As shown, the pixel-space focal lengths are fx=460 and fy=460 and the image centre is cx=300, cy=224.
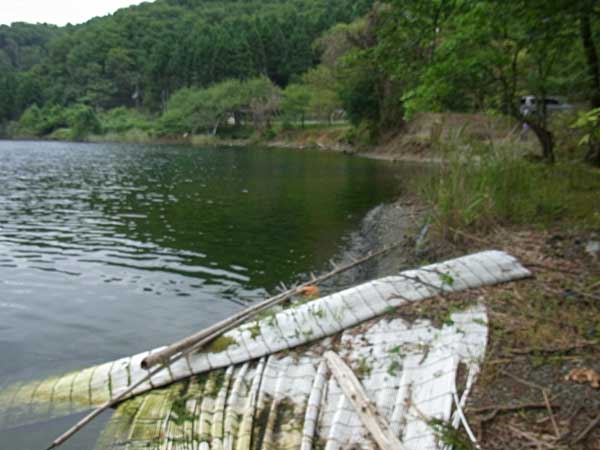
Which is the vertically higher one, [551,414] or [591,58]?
[591,58]

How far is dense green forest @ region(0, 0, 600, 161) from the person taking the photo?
8.30 metres

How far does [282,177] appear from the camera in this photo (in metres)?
22.7

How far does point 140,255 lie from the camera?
9.47 meters

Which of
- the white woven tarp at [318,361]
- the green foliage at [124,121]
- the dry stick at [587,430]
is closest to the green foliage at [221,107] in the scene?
the green foliage at [124,121]

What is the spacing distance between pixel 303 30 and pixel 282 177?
188 feet

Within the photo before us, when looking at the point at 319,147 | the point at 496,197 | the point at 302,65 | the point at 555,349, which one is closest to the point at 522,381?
the point at 555,349

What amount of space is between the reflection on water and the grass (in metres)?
2.95

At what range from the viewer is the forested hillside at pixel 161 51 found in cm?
7294

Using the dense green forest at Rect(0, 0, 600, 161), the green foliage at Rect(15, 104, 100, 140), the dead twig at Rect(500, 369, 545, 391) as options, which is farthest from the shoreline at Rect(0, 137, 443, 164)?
the dead twig at Rect(500, 369, 545, 391)

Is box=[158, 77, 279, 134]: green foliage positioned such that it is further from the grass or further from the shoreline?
the grass

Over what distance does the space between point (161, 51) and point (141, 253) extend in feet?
272

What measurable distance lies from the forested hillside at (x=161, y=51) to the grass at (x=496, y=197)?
155 ft

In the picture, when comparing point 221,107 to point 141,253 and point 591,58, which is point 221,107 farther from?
point 591,58

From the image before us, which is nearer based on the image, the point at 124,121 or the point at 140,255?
the point at 140,255
